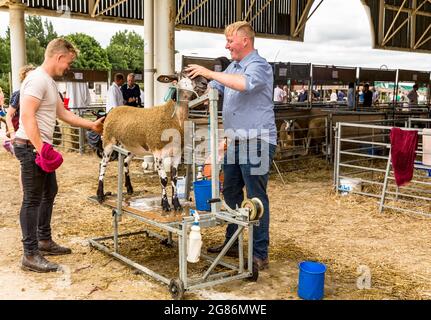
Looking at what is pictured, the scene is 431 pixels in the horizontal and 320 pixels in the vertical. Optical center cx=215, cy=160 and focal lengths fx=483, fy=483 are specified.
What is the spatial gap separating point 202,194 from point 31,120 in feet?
4.97

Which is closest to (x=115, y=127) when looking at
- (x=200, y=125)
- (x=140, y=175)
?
(x=200, y=125)

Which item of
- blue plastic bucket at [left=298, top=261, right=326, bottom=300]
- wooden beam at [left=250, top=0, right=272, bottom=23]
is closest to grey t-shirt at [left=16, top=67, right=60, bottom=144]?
blue plastic bucket at [left=298, top=261, right=326, bottom=300]

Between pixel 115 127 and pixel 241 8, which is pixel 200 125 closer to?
pixel 115 127

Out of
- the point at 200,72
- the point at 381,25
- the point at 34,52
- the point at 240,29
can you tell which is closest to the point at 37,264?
the point at 200,72

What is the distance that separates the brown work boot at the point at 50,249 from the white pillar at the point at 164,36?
4.68 m

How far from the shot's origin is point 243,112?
402 centimetres

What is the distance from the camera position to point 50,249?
4680mm

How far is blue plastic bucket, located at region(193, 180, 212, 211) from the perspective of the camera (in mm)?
4109

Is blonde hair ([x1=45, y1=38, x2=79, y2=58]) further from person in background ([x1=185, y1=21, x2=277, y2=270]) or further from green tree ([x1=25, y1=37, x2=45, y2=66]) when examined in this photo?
green tree ([x1=25, y1=37, x2=45, y2=66])

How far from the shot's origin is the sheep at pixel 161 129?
4.29 meters

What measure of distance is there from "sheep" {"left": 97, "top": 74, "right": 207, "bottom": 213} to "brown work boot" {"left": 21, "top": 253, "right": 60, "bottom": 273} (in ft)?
2.47

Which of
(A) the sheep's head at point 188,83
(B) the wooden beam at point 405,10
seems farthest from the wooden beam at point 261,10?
(A) the sheep's head at point 188,83

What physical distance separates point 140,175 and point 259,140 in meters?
5.42

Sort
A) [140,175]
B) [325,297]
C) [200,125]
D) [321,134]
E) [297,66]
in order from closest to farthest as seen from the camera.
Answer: [325,297]
[200,125]
[140,175]
[321,134]
[297,66]
